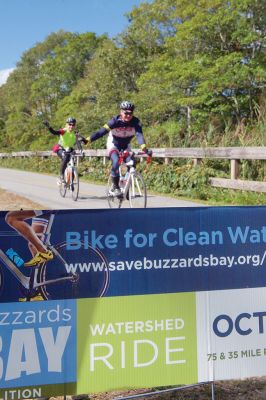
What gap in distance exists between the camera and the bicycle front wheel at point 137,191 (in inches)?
348

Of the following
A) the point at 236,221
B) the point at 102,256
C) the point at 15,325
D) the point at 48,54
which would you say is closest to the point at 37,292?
the point at 15,325

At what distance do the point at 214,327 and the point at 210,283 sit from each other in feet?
0.91

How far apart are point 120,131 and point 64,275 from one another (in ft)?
20.0

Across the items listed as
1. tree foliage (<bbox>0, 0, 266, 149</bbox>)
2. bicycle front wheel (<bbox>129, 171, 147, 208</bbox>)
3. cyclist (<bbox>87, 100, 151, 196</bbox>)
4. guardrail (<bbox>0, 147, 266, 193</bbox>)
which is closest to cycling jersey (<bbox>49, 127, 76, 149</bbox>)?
cyclist (<bbox>87, 100, 151, 196</bbox>)

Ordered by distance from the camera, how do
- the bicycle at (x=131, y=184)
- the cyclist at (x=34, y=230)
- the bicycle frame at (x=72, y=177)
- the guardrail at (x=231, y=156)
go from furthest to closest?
the bicycle frame at (x=72, y=177) < the guardrail at (x=231, y=156) < the bicycle at (x=131, y=184) < the cyclist at (x=34, y=230)

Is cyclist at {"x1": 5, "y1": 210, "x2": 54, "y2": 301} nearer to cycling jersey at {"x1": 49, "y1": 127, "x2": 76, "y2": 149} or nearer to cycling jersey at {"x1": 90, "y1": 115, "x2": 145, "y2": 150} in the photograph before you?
cycling jersey at {"x1": 90, "y1": 115, "x2": 145, "y2": 150}

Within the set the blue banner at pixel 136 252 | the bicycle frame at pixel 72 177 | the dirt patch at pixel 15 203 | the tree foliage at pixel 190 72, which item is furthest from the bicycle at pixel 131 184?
the blue banner at pixel 136 252

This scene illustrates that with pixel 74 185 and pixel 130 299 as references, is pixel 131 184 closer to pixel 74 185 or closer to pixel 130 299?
pixel 74 185

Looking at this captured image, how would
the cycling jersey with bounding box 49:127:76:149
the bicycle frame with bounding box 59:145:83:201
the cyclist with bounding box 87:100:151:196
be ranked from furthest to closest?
the cycling jersey with bounding box 49:127:76:149 < the bicycle frame with bounding box 59:145:83:201 < the cyclist with bounding box 87:100:151:196

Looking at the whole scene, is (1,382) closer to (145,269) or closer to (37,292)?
(37,292)

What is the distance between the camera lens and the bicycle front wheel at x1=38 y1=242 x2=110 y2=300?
292 cm

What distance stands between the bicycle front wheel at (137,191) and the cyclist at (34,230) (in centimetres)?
592

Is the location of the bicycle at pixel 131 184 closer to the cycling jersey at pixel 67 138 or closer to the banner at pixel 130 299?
the cycling jersey at pixel 67 138

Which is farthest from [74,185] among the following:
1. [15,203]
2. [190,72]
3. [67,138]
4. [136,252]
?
[190,72]
